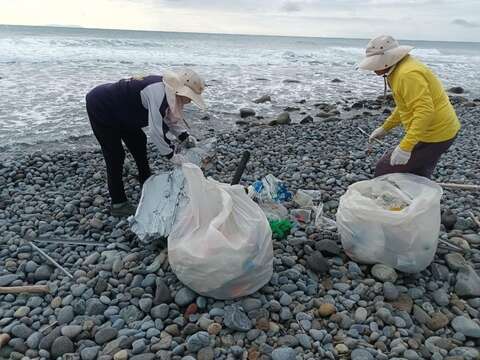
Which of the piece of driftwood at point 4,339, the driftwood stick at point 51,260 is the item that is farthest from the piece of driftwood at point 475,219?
the piece of driftwood at point 4,339

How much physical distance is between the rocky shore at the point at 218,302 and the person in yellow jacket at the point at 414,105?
670mm

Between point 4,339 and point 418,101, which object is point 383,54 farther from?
point 4,339

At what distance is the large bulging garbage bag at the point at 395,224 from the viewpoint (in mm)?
2740

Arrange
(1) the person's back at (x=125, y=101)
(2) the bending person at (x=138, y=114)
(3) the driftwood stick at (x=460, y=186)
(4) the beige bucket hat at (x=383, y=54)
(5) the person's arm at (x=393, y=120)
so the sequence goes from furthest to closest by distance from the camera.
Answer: (3) the driftwood stick at (x=460, y=186) → (5) the person's arm at (x=393, y=120) → (1) the person's back at (x=125, y=101) → (2) the bending person at (x=138, y=114) → (4) the beige bucket hat at (x=383, y=54)

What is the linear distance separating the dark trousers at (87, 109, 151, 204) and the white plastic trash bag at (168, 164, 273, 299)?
3.65 feet

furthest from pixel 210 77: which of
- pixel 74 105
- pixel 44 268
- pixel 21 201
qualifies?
pixel 44 268

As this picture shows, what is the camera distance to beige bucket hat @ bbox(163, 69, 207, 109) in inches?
126

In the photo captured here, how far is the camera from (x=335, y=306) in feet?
8.72

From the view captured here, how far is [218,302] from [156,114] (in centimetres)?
148

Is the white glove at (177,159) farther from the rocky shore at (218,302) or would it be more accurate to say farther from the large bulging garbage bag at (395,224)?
the large bulging garbage bag at (395,224)

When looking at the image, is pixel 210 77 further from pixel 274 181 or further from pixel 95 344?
pixel 95 344

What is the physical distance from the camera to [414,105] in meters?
3.02

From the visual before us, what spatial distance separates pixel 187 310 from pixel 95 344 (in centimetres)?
54

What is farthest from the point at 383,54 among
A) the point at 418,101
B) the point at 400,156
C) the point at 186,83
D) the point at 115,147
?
the point at 115,147
